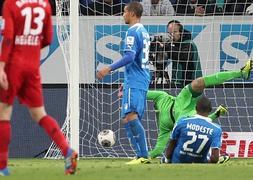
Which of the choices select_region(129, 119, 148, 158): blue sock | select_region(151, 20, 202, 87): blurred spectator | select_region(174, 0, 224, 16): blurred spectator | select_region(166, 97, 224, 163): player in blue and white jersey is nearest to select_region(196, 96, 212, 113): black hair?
select_region(166, 97, 224, 163): player in blue and white jersey

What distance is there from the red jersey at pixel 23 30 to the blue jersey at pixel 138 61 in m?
3.28

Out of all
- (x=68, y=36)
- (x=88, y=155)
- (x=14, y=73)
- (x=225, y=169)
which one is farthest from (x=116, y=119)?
(x=14, y=73)

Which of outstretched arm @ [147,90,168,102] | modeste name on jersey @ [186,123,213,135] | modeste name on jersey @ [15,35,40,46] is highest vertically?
modeste name on jersey @ [15,35,40,46]

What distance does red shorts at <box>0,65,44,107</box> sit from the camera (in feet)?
25.9

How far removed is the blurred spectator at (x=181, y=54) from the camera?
48.8ft

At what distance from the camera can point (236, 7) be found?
15234 mm

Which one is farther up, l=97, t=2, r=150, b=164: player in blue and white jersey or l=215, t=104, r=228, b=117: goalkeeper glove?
l=97, t=2, r=150, b=164: player in blue and white jersey

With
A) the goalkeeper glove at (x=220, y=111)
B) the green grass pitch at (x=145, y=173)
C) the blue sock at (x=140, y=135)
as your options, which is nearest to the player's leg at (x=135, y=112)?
the blue sock at (x=140, y=135)

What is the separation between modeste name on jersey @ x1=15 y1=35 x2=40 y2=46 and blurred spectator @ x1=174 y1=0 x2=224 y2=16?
7.36m

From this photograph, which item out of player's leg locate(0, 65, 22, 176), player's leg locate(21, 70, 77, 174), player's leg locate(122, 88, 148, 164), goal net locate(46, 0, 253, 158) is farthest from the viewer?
goal net locate(46, 0, 253, 158)

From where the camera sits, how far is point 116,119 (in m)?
15.2

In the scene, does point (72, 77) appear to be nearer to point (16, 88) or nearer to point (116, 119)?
point (116, 119)

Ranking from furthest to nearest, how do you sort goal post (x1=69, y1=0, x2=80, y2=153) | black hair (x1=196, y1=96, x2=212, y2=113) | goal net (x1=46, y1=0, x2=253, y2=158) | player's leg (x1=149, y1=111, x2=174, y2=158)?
goal net (x1=46, y1=0, x2=253, y2=158) < player's leg (x1=149, y1=111, x2=174, y2=158) < goal post (x1=69, y1=0, x2=80, y2=153) < black hair (x1=196, y1=96, x2=212, y2=113)

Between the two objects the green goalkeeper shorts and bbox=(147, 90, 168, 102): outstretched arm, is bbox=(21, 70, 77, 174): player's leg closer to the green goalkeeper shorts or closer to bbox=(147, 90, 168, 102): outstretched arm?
the green goalkeeper shorts
